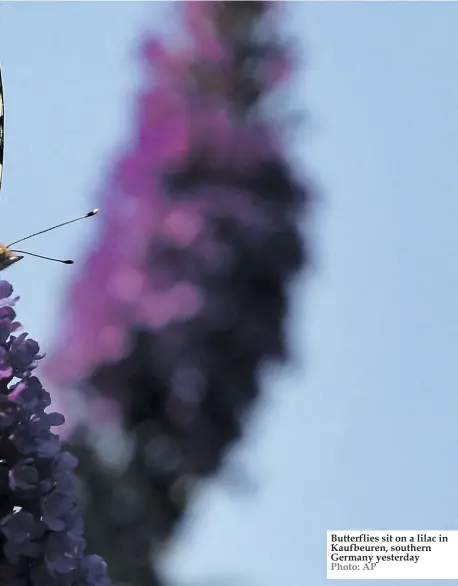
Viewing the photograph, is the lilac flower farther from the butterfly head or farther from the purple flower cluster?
the purple flower cluster

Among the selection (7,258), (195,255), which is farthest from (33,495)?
(195,255)

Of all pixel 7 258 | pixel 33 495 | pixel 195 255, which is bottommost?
pixel 33 495

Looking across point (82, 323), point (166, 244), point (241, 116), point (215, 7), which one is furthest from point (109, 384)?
point (215, 7)

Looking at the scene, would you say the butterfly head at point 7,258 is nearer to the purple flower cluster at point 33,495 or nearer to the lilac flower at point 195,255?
the purple flower cluster at point 33,495

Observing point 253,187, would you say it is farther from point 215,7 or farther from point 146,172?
point 215,7

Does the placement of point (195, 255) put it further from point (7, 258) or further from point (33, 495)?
point (33, 495)

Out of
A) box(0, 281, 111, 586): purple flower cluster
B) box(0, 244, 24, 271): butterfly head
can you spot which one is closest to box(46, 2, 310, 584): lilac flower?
box(0, 244, 24, 271): butterfly head
